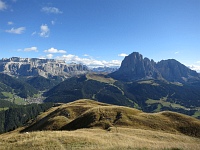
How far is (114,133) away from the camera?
50.2 metres

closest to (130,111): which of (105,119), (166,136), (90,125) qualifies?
(105,119)

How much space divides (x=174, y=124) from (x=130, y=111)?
1733 cm

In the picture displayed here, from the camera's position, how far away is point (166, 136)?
5297cm

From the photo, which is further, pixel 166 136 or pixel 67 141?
pixel 166 136

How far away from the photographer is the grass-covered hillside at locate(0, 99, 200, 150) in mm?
35375

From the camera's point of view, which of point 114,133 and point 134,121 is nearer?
point 114,133

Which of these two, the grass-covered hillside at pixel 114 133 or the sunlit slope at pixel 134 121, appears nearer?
the grass-covered hillside at pixel 114 133

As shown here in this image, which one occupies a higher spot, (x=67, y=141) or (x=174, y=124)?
(x=67, y=141)

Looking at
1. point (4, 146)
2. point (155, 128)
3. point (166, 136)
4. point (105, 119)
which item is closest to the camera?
point (4, 146)

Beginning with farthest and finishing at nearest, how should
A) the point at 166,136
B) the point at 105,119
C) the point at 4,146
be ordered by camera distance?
1. the point at 105,119
2. the point at 166,136
3. the point at 4,146

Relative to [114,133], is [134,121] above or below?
below

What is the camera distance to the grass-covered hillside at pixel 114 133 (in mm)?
35375

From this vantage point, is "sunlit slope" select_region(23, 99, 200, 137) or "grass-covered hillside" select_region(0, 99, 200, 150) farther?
"sunlit slope" select_region(23, 99, 200, 137)

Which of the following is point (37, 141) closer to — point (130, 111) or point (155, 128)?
point (155, 128)
